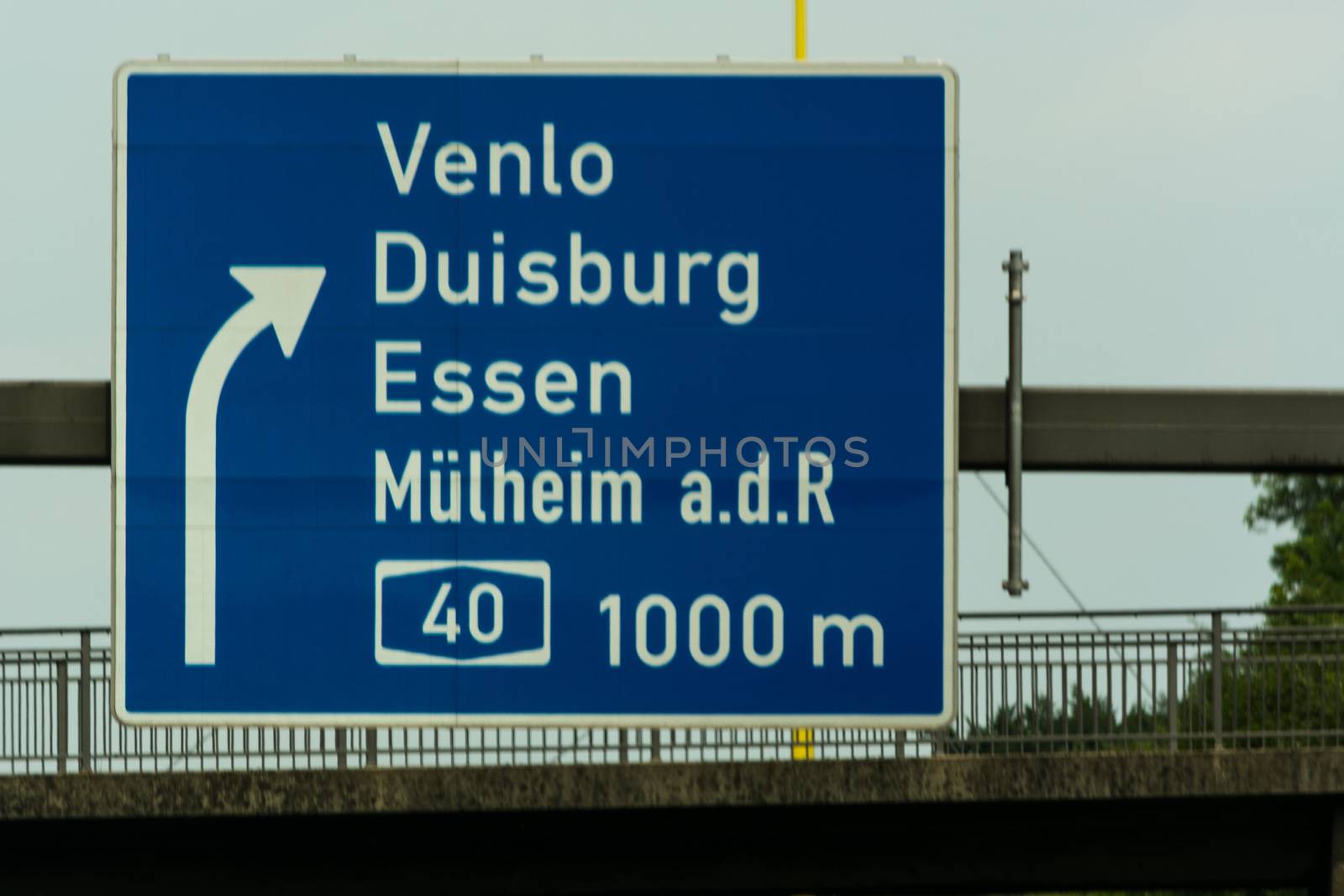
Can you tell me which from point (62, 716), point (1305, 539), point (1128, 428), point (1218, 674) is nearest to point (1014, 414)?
point (1128, 428)

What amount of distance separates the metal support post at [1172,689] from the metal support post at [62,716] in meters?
7.22

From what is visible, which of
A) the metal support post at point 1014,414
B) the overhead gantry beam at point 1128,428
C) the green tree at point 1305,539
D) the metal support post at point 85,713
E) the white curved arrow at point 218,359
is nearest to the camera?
the white curved arrow at point 218,359

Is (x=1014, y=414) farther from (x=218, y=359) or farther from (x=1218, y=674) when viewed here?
(x=1218, y=674)

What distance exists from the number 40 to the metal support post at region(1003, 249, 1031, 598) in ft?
4.43

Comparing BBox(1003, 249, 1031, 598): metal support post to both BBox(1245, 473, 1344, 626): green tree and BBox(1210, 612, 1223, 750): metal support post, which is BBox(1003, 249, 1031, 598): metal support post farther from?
BBox(1245, 473, 1344, 626): green tree

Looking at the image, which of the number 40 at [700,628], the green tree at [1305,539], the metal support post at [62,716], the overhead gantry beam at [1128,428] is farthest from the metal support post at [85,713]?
the green tree at [1305,539]

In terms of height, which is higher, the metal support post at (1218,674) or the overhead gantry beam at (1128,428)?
the overhead gantry beam at (1128,428)

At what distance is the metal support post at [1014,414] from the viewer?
1214cm

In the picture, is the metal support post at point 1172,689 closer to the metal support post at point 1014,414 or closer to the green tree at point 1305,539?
the metal support post at point 1014,414

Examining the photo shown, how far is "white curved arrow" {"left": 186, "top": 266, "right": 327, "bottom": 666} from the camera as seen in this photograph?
1150 centimetres

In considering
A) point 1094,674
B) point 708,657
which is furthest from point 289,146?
point 1094,674

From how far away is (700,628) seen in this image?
11.6 metres

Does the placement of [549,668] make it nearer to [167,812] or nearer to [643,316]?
[643,316]

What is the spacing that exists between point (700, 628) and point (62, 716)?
19.9ft
